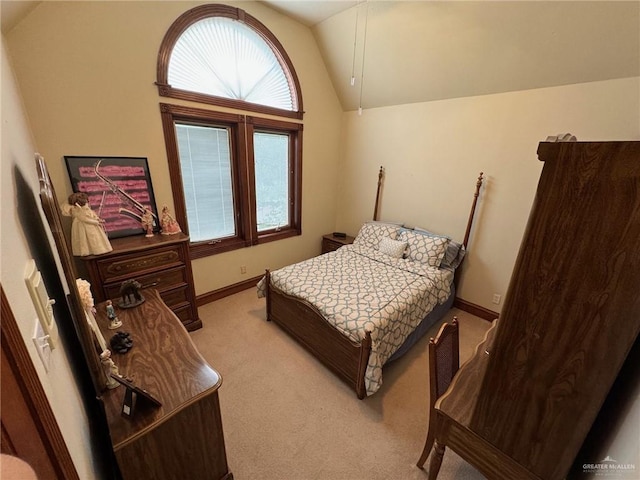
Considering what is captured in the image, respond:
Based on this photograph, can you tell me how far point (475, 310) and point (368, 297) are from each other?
5.35ft

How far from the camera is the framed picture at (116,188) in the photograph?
6.47 feet

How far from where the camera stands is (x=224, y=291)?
306cm

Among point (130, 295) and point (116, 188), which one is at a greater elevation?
point (116, 188)

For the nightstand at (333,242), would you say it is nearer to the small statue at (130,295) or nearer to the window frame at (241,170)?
the window frame at (241,170)

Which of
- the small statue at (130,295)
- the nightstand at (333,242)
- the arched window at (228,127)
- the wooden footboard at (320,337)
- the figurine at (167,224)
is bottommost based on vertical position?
the wooden footboard at (320,337)

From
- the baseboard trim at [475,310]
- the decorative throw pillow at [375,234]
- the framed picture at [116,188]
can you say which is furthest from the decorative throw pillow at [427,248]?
the framed picture at [116,188]

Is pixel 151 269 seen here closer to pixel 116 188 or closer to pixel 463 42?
pixel 116 188

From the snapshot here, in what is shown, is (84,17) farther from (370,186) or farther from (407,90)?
(370,186)

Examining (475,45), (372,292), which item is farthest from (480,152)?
(372,292)

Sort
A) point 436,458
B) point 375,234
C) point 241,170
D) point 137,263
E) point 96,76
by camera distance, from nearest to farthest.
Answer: point 436,458, point 96,76, point 137,263, point 241,170, point 375,234

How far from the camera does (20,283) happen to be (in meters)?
0.55

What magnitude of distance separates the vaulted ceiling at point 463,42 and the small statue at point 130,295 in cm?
146

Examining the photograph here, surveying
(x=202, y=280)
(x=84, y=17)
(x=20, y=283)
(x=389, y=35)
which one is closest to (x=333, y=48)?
(x=389, y=35)

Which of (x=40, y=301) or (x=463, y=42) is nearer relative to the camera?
(x=40, y=301)
